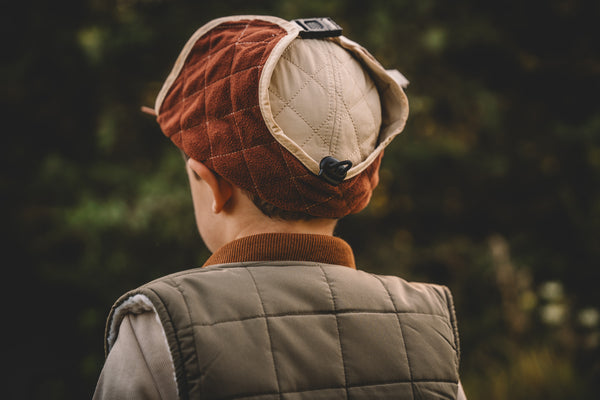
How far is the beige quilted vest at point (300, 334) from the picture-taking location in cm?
98

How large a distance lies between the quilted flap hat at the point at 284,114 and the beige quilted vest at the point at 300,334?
0.62ft

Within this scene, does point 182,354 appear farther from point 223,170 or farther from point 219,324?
point 223,170

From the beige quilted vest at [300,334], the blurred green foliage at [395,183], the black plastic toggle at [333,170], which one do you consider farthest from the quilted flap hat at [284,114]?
the blurred green foliage at [395,183]

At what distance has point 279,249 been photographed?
118cm

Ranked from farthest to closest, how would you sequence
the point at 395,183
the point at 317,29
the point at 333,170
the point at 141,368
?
the point at 395,183 < the point at 317,29 < the point at 333,170 < the point at 141,368

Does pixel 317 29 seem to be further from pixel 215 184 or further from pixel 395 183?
pixel 395 183

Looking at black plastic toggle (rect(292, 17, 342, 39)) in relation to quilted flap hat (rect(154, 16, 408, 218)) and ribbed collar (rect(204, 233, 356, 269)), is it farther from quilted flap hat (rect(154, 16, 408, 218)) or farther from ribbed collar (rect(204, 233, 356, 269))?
ribbed collar (rect(204, 233, 356, 269))

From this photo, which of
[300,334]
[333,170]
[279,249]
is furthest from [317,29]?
[300,334]

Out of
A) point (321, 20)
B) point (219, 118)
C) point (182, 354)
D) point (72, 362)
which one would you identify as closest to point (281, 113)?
point (219, 118)

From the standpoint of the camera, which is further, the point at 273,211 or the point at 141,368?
the point at 273,211

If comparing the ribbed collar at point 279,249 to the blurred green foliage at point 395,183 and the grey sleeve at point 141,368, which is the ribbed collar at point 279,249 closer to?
the grey sleeve at point 141,368

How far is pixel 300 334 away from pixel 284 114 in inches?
18.4

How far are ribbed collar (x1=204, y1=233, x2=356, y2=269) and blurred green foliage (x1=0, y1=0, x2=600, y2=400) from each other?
2370mm

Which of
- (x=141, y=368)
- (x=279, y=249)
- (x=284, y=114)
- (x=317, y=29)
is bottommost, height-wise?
(x=141, y=368)
